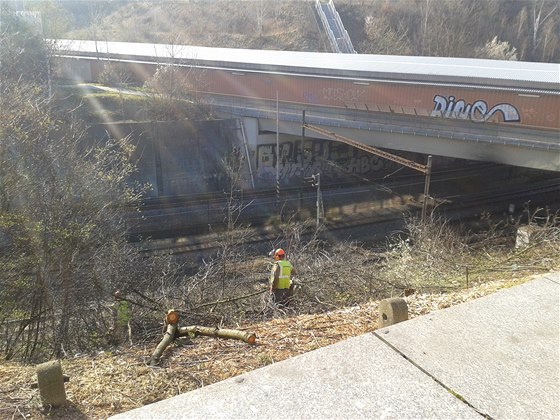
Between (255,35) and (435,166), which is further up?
(255,35)

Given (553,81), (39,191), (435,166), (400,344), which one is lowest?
(435,166)

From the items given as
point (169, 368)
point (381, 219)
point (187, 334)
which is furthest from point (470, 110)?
point (169, 368)

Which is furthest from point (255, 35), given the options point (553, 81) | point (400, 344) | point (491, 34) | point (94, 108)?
point (400, 344)

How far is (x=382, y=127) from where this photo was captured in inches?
829

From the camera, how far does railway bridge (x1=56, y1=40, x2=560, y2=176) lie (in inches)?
693

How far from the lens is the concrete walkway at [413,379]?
1.92 m

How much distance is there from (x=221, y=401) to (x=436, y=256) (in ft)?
23.9

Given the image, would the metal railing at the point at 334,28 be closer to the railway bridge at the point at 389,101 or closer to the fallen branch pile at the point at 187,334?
the railway bridge at the point at 389,101

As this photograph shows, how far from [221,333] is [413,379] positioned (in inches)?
72.4

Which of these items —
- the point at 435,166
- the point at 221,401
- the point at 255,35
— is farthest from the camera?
the point at 255,35

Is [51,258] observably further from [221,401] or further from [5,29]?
[5,29]

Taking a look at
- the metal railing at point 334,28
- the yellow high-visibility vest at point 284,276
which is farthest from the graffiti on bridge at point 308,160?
the metal railing at point 334,28

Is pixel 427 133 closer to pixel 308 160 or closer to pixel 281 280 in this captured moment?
pixel 308 160

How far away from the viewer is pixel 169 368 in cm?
312
